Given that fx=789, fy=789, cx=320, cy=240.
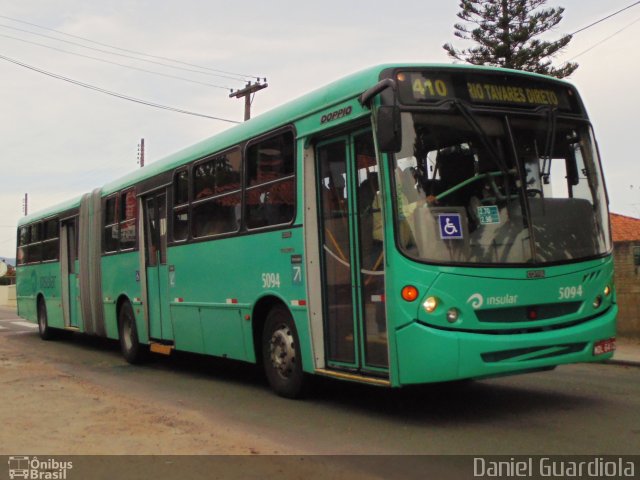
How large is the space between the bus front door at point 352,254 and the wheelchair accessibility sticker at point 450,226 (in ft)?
2.01

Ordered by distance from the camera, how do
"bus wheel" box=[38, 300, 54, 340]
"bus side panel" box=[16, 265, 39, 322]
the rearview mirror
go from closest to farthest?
the rearview mirror, "bus wheel" box=[38, 300, 54, 340], "bus side panel" box=[16, 265, 39, 322]

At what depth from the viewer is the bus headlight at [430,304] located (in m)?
6.55

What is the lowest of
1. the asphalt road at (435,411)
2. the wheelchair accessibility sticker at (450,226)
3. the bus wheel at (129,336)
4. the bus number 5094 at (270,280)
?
the asphalt road at (435,411)

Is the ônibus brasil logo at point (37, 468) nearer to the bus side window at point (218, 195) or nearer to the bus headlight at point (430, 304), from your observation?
the bus headlight at point (430, 304)

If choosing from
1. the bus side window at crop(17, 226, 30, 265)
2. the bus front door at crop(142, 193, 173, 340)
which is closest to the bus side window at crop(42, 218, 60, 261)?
the bus side window at crop(17, 226, 30, 265)

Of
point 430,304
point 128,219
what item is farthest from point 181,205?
point 430,304

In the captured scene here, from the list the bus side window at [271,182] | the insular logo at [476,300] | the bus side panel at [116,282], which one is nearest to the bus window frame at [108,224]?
the bus side panel at [116,282]

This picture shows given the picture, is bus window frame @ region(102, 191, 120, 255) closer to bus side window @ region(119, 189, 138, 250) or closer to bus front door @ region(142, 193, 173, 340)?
bus side window @ region(119, 189, 138, 250)

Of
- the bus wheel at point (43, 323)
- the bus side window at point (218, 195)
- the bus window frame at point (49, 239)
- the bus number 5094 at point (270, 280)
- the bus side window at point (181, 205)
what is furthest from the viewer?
the bus wheel at point (43, 323)

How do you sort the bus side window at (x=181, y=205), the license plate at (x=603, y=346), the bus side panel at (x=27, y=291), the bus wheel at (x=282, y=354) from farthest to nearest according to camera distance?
the bus side panel at (x=27, y=291)
the bus side window at (x=181, y=205)
the bus wheel at (x=282, y=354)
the license plate at (x=603, y=346)

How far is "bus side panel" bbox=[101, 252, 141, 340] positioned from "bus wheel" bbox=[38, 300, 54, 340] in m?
4.64

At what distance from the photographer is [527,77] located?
24.4 feet

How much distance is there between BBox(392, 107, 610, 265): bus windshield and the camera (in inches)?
263

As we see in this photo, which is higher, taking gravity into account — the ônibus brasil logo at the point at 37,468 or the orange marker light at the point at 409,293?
the orange marker light at the point at 409,293
